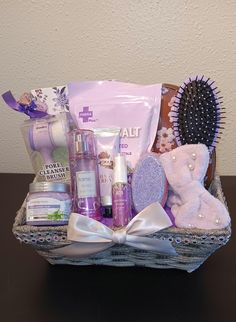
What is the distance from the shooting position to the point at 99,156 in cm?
54

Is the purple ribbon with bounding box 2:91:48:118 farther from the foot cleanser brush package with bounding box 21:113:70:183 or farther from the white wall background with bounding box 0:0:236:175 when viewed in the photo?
the white wall background with bounding box 0:0:236:175

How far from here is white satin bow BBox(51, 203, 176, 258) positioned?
43 cm

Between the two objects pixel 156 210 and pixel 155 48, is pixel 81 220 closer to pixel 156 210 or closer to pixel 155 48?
pixel 156 210

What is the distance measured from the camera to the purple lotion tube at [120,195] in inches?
18.7

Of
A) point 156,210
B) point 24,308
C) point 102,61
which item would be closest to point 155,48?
point 102,61

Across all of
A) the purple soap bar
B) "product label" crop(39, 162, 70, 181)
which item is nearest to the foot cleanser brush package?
"product label" crop(39, 162, 70, 181)

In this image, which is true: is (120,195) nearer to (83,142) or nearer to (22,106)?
(83,142)

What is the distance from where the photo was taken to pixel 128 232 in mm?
434

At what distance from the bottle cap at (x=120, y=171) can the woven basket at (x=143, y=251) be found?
77 millimetres

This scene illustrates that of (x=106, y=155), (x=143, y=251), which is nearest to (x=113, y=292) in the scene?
(x=143, y=251)

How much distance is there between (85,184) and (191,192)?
4.8 inches

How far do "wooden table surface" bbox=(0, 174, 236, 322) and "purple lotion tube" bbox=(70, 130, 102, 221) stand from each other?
0.26 ft

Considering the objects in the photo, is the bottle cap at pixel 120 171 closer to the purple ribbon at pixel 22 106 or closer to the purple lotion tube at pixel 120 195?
the purple lotion tube at pixel 120 195

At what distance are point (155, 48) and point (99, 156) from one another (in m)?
0.26
